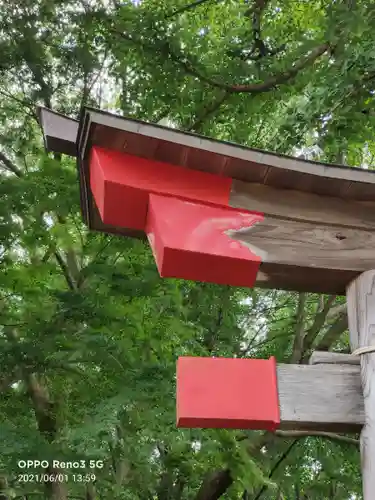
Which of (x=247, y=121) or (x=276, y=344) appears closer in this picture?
(x=247, y=121)

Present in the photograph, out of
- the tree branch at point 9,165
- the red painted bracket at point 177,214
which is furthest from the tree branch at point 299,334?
the red painted bracket at point 177,214

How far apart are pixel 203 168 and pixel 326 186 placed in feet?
1.84

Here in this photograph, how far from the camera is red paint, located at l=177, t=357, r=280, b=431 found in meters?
1.95

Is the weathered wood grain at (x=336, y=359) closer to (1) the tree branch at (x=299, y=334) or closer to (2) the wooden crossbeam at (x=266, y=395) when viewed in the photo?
(2) the wooden crossbeam at (x=266, y=395)

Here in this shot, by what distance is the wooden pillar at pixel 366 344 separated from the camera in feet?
6.59

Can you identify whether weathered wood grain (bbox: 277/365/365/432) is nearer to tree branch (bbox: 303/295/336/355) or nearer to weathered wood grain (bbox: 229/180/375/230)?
weathered wood grain (bbox: 229/180/375/230)

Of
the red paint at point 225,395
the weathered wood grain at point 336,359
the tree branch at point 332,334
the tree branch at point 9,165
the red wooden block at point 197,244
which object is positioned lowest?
the red paint at point 225,395

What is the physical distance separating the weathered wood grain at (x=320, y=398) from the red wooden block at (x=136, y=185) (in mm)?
790

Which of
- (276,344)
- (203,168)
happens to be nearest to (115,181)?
(203,168)

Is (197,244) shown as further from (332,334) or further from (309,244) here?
(332,334)

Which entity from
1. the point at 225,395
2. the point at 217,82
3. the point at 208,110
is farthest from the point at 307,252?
the point at 208,110

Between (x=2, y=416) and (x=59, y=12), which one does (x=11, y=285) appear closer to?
(x=2, y=416)

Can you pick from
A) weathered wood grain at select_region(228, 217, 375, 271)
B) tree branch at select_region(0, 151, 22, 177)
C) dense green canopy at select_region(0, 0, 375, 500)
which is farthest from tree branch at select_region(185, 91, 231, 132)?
weathered wood grain at select_region(228, 217, 375, 271)

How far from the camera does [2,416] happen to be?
428 centimetres
